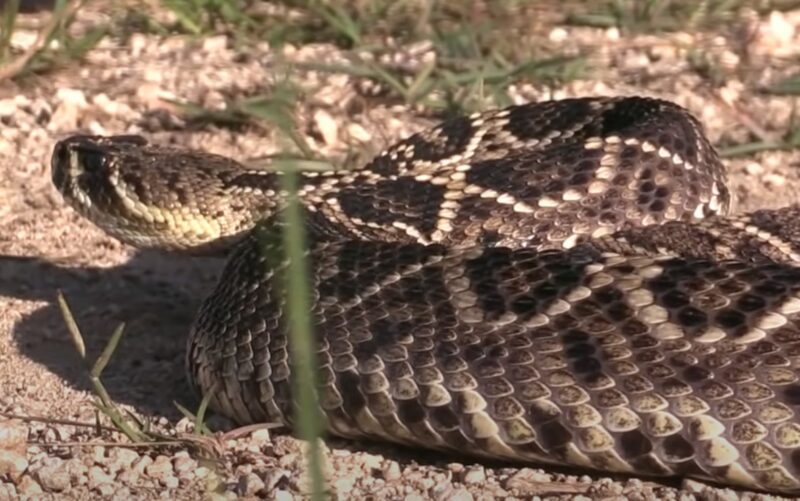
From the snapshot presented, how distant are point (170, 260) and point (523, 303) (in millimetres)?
2272

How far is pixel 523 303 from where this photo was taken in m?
3.69

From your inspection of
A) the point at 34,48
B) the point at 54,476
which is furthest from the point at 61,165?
the point at 54,476

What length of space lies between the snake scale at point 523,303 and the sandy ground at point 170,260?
102mm

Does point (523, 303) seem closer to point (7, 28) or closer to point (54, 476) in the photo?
point (54, 476)

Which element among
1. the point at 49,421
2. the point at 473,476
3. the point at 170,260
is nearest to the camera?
the point at 473,476

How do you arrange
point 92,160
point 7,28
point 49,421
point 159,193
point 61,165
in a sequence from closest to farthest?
point 49,421 → point 159,193 → point 92,160 → point 61,165 → point 7,28

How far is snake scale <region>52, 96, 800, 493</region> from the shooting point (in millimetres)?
3459

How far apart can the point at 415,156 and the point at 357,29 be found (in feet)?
5.85

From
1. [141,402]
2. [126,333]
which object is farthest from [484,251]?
[126,333]

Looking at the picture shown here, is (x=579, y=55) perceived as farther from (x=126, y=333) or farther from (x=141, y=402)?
(x=141, y=402)

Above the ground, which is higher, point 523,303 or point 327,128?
point 523,303

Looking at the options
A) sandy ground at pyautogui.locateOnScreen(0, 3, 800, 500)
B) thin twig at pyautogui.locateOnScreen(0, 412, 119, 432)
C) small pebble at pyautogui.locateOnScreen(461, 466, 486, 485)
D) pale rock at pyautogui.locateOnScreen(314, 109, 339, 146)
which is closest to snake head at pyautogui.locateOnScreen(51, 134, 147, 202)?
sandy ground at pyautogui.locateOnScreen(0, 3, 800, 500)

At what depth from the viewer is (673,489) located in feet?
11.5

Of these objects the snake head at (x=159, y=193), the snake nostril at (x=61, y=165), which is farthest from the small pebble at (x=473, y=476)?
the snake nostril at (x=61, y=165)
